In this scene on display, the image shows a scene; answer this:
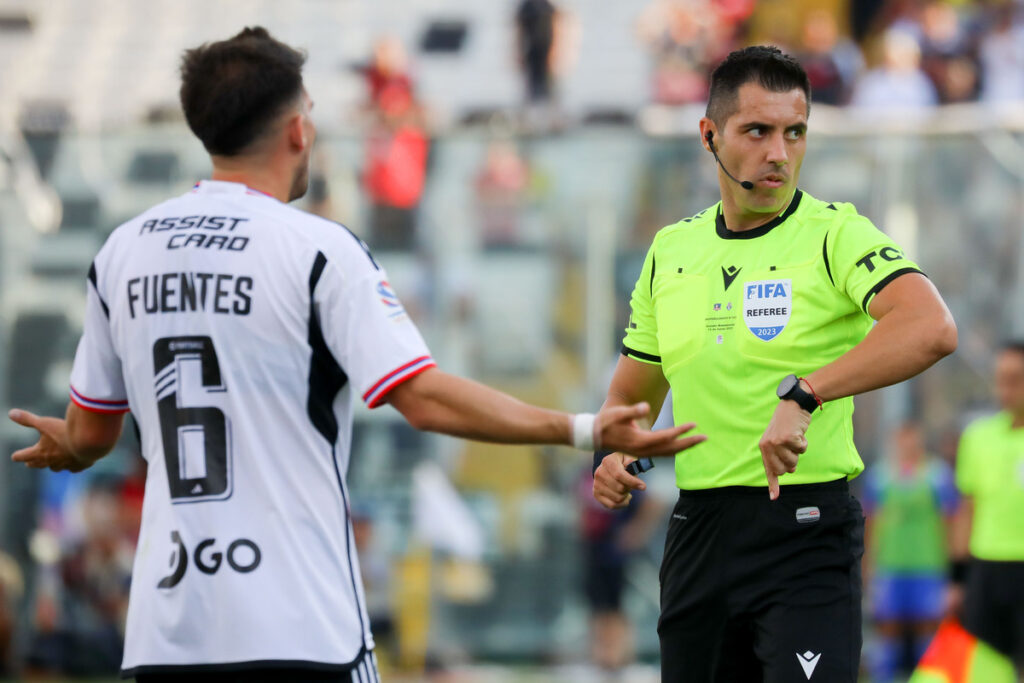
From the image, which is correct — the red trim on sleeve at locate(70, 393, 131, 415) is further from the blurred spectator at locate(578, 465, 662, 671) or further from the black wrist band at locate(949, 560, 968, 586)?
the blurred spectator at locate(578, 465, 662, 671)

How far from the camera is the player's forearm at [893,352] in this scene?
12.5 ft

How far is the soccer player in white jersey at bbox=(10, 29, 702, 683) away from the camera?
3.32 m

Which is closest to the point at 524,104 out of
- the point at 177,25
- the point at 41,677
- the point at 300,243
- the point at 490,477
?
the point at 490,477

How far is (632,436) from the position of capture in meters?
3.39

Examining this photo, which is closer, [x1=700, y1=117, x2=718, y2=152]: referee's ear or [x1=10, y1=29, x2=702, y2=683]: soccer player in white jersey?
[x1=10, y1=29, x2=702, y2=683]: soccer player in white jersey

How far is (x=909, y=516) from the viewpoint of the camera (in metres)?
11.2

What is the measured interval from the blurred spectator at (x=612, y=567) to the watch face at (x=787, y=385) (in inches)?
301

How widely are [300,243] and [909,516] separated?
347 inches

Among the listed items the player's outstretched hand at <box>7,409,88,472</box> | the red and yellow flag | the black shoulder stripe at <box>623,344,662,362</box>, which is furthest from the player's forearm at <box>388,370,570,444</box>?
the red and yellow flag

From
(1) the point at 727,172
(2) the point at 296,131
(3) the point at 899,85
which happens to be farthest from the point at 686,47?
(2) the point at 296,131

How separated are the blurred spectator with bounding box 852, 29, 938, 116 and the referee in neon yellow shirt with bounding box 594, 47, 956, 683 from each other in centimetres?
937

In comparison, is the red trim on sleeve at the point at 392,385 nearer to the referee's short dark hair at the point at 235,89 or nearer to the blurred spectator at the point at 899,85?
the referee's short dark hair at the point at 235,89

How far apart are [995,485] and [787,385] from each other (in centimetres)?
457

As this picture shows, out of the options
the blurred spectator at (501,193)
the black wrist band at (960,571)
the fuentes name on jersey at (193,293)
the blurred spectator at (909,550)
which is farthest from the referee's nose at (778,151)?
the blurred spectator at (501,193)
